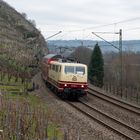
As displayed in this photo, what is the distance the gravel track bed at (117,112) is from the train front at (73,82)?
105 centimetres

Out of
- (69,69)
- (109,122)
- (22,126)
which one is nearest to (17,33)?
(69,69)

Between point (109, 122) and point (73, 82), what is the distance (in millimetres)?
9991

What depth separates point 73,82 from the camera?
33.6 metres

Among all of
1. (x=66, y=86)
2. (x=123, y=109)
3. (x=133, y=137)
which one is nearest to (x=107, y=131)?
(x=133, y=137)

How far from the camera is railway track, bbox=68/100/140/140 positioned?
20341 millimetres

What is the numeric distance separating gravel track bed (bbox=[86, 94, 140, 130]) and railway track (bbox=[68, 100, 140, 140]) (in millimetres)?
629

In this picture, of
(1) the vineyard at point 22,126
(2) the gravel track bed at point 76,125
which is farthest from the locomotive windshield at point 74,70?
(1) the vineyard at point 22,126

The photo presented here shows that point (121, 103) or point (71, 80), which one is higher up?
point (71, 80)

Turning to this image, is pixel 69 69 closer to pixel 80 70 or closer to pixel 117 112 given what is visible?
pixel 80 70

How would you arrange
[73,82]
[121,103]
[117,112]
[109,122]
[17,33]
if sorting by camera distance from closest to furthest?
[109,122] < [117,112] < [121,103] < [73,82] < [17,33]

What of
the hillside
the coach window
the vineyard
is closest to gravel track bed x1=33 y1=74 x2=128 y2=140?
the vineyard

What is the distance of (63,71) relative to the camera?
112 ft

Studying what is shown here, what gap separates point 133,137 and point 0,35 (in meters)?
73.8

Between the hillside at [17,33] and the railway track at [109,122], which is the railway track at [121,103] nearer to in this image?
the railway track at [109,122]
